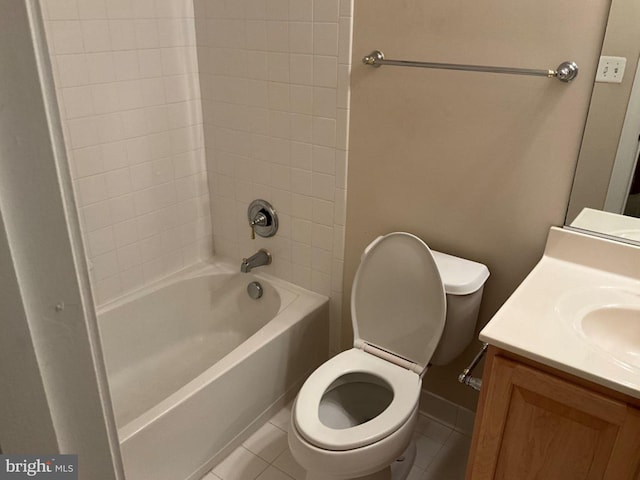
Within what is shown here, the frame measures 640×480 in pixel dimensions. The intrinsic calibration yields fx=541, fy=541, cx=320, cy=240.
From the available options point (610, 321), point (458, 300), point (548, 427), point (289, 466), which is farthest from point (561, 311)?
point (289, 466)

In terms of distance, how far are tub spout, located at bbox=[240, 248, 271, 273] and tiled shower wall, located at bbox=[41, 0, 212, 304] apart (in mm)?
338

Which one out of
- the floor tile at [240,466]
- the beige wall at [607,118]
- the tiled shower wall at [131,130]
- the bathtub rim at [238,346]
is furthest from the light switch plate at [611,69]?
the floor tile at [240,466]

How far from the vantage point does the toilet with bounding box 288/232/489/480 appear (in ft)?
5.15

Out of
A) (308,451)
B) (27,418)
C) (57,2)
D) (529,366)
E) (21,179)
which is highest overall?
(57,2)

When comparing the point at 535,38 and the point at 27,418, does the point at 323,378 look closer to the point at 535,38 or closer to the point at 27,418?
the point at 535,38

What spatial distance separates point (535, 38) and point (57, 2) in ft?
4.97

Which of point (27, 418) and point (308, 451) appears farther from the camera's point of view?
point (308, 451)

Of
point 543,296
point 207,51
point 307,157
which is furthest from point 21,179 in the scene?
point 207,51

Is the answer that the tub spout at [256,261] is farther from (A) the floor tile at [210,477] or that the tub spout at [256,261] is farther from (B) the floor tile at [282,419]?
(A) the floor tile at [210,477]

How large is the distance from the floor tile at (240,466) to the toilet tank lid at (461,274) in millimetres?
940

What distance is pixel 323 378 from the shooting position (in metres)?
1.75

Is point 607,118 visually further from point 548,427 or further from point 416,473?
point 416,473

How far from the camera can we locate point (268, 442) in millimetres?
2059

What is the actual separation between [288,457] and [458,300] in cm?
87
